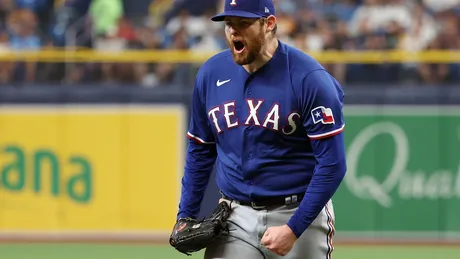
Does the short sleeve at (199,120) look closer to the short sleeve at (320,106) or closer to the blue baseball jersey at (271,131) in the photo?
the blue baseball jersey at (271,131)

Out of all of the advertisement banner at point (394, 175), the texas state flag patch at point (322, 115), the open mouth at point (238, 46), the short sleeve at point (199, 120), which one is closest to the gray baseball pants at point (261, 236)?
the short sleeve at point (199, 120)

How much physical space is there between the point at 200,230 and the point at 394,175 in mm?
7708

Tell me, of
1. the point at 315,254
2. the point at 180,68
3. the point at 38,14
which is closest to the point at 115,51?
the point at 180,68

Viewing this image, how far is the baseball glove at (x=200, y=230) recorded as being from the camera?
516cm

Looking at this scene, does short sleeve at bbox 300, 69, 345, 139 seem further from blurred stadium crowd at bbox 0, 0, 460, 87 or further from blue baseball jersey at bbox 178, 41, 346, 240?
blurred stadium crowd at bbox 0, 0, 460, 87

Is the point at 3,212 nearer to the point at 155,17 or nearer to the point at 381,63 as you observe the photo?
the point at 155,17

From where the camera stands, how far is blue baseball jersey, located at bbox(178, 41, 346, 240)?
4934 millimetres

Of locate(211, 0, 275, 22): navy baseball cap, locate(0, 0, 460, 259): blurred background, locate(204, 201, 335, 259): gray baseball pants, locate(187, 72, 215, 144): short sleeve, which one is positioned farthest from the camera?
locate(0, 0, 460, 259): blurred background

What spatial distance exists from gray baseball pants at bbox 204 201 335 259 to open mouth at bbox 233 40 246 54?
0.85 metres

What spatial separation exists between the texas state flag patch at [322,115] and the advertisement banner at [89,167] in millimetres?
7719

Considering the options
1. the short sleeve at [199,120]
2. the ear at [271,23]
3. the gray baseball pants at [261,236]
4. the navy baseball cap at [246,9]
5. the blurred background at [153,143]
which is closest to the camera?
the navy baseball cap at [246,9]

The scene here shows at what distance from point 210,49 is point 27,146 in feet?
8.43

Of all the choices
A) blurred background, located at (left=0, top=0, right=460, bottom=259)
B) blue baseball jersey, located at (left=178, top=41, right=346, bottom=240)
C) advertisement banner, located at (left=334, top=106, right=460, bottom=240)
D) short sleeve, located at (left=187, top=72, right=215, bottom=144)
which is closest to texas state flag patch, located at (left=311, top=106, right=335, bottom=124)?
blue baseball jersey, located at (left=178, top=41, right=346, bottom=240)

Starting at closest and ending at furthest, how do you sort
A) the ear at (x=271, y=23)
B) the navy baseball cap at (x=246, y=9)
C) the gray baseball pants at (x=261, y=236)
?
the navy baseball cap at (x=246, y=9) < the ear at (x=271, y=23) < the gray baseball pants at (x=261, y=236)
